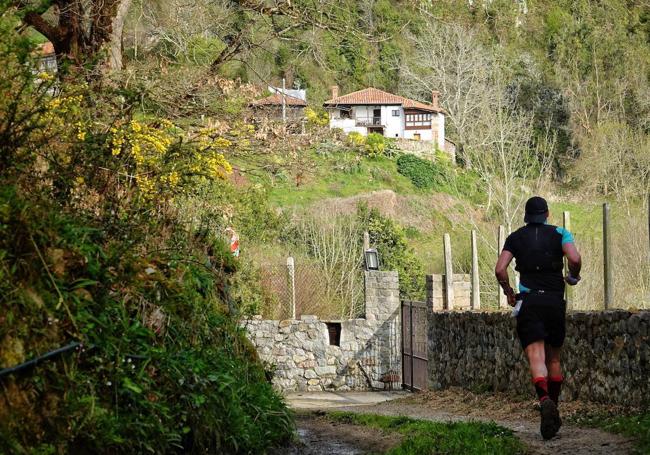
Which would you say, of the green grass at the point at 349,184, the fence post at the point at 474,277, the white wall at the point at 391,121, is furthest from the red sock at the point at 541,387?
the white wall at the point at 391,121

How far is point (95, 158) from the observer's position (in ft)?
25.1

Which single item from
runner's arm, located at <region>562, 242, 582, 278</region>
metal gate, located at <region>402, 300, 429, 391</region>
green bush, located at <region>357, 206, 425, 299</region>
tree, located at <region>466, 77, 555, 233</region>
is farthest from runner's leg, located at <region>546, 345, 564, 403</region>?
green bush, located at <region>357, 206, 425, 299</region>

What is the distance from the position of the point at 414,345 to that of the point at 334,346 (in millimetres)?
3749

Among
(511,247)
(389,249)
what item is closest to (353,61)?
(389,249)

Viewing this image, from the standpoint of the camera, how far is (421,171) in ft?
221

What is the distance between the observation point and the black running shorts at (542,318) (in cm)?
838

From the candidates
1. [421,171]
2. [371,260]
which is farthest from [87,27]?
[421,171]

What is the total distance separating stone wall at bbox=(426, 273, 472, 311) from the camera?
2142 centimetres

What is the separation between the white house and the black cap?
71182 mm

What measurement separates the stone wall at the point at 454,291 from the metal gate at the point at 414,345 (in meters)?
2.39

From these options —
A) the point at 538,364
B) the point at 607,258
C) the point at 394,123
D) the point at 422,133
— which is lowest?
the point at 538,364

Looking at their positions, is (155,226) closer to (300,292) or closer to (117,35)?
(117,35)

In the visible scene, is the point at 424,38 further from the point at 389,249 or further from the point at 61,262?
the point at 61,262

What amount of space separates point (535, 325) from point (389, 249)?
3679cm
